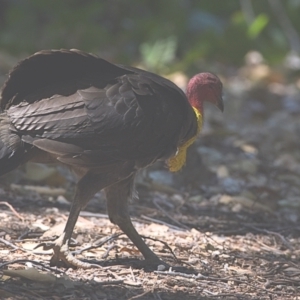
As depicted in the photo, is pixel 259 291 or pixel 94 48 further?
pixel 94 48

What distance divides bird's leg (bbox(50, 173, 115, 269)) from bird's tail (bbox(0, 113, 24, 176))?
41 centimetres

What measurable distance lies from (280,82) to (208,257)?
773 centimetres

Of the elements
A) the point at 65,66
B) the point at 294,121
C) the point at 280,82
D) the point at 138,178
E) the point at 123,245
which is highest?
the point at 280,82

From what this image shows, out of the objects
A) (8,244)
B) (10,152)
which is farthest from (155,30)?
(10,152)

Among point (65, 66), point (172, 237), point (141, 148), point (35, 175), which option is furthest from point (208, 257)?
point (35, 175)

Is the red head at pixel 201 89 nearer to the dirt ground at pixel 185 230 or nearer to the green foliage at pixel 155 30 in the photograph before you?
the dirt ground at pixel 185 230

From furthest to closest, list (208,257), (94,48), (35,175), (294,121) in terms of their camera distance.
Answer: (94,48) < (294,121) < (35,175) < (208,257)

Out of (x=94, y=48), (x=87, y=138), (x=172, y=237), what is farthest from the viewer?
(x=94, y=48)

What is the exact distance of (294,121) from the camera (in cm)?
1080

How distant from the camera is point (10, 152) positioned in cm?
459

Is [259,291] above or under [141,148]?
under

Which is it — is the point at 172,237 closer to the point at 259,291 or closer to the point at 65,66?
the point at 259,291

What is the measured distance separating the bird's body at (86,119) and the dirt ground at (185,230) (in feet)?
1.17

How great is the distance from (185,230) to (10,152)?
6.02 ft
